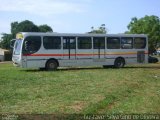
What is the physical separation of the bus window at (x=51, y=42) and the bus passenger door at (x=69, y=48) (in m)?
0.45

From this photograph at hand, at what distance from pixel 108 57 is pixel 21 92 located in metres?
18.3

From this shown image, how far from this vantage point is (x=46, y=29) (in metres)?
115

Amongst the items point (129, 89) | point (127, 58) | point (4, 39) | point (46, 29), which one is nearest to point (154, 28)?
point (46, 29)

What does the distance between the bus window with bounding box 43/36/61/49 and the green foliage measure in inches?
2916

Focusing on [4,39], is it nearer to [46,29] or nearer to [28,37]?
[46,29]

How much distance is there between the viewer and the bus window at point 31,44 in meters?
28.2

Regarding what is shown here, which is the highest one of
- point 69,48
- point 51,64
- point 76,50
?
point 69,48

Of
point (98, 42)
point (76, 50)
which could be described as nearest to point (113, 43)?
point (98, 42)

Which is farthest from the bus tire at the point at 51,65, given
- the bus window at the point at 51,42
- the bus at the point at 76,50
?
the bus window at the point at 51,42

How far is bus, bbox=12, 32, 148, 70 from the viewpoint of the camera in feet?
93.2

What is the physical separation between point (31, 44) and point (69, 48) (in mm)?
2914

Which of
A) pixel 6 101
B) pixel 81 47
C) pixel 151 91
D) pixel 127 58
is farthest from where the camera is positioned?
pixel 127 58

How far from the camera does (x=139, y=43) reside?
34.0 metres

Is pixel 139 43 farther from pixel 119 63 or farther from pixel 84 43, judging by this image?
pixel 84 43
